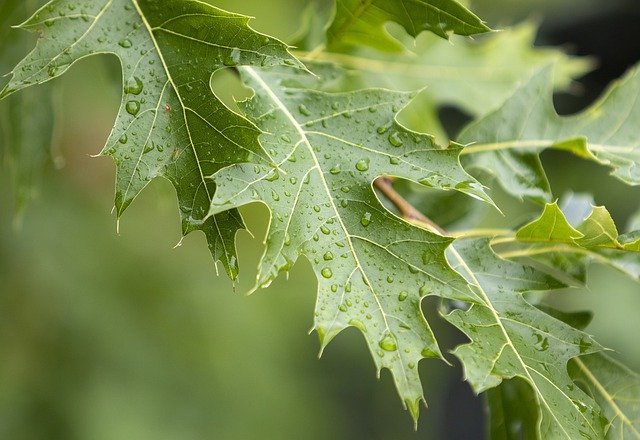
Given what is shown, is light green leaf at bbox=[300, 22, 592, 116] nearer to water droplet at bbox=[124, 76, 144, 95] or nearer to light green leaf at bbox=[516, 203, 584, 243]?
light green leaf at bbox=[516, 203, 584, 243]

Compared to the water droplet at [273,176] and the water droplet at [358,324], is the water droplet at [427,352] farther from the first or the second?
the water droplet at [273,176]

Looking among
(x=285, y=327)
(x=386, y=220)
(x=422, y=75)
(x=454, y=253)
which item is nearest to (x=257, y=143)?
(x=386, y=220)

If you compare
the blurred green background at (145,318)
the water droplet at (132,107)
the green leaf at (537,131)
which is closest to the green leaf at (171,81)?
the water droplet at (132,107)

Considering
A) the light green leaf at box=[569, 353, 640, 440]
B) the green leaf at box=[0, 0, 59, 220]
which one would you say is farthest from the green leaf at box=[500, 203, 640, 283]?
the green leaf at box=[0, 0, 59, 220]

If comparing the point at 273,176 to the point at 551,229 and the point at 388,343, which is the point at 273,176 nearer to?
the point at 388,343

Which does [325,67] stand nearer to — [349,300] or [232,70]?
[232,70]

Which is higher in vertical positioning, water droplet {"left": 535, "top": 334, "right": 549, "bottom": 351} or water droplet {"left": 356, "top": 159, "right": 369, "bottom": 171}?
water droplet {"left": 356, "top": 159, "right": 369, "bottom": 171}
